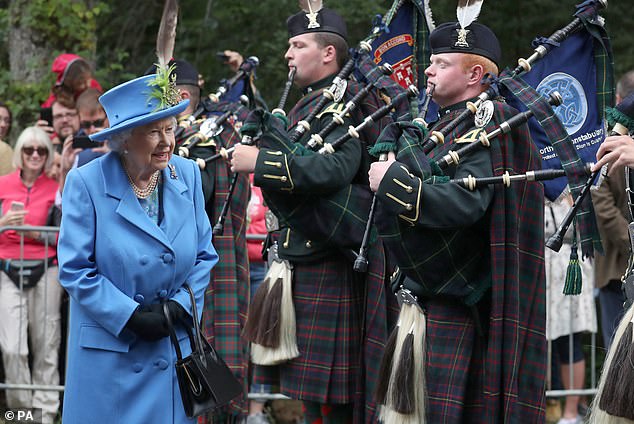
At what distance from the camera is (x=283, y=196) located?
5.26m

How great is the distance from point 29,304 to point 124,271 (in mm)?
3626

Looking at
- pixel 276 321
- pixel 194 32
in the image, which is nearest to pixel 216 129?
pixel 276 321

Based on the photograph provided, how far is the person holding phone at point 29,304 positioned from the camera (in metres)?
7.34

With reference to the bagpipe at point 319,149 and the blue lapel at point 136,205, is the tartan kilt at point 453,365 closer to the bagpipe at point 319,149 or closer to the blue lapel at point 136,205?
the bagpipe at point 319,149

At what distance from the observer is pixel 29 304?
744cm

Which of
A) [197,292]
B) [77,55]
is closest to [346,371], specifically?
[197,292]

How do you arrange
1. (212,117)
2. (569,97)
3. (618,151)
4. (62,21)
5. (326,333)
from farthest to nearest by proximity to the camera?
(62,21) → (212,117) → (326,333) → (569,97) → (618,151)

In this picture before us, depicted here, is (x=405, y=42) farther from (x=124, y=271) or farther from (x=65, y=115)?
(x=65, y=115)

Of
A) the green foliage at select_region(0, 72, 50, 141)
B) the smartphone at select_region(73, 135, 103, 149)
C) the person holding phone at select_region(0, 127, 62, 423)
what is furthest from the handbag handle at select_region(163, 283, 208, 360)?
the green foliage at select_region(0, 72, 50, 141)

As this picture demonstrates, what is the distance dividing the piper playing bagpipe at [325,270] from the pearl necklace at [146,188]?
93cm

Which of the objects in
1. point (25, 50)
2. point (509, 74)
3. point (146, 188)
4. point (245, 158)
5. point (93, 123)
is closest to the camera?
point (146, 188)

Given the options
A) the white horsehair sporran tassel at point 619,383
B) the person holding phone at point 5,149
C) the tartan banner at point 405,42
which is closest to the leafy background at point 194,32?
the person holding phone at point 5,149

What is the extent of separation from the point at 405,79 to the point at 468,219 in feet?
5.03

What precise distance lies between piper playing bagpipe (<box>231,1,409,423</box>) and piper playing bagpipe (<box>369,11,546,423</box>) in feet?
2.25
